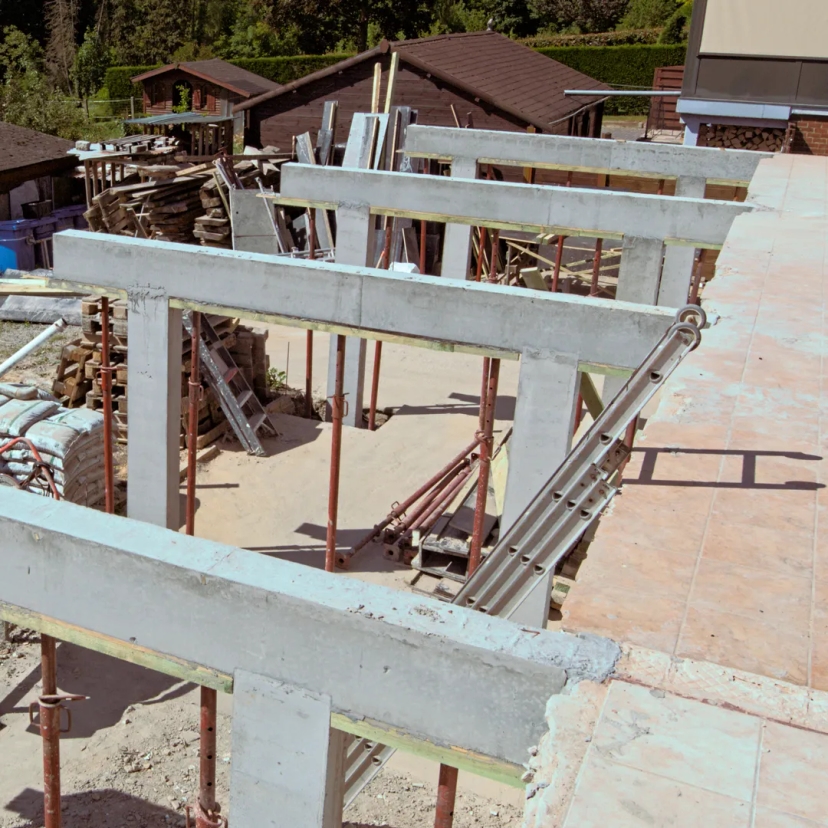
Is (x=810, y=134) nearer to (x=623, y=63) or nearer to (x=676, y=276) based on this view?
(x=676, y=276)

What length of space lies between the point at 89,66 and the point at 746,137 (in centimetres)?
3637

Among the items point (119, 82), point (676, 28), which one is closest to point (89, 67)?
point (119, 82)

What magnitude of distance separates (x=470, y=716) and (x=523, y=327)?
145 inches

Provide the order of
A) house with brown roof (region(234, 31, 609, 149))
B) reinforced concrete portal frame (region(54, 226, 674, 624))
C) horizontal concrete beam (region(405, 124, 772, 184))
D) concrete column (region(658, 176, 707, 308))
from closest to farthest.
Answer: reinforced concrete portal frame (region(54, 226, 674, 624)) → concrete column (region(658, 176, 707, 308)) → horizontal concrete beam (region(405, 124, 772, 184)) → house with brown roof (region(234, 31, 609, 149))

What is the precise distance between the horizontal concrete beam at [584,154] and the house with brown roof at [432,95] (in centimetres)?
701

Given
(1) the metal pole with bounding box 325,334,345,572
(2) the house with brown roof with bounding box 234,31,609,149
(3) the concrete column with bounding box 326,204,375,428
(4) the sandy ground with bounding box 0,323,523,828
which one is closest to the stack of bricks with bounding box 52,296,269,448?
(4) the sandy ground with bounding box 0,323,523,828

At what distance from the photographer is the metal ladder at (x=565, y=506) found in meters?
3.79

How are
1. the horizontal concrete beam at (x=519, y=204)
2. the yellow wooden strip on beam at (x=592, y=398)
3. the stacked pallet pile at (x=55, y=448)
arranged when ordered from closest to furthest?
the yellow wooden strip on beam at (x=592, y=398), the stacked pallet pile at (x=55, y=448), the horizontal concrete beam at (x=519, y=204)

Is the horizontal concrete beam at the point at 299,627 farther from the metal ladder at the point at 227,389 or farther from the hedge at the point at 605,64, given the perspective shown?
the hedge at the point at 605,64

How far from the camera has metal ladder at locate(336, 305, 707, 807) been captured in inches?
149

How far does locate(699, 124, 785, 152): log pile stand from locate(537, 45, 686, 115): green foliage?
26.3 m

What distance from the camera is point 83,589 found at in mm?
3600

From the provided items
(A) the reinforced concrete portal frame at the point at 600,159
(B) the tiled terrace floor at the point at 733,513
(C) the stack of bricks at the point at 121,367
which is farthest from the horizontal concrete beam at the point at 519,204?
(B) the tiled terrace floor at the point at 733,513

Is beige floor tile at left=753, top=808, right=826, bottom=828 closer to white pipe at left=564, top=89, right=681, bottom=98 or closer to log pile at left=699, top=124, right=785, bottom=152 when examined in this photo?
log pile at left=699, top=124, right=785, bottom=152
